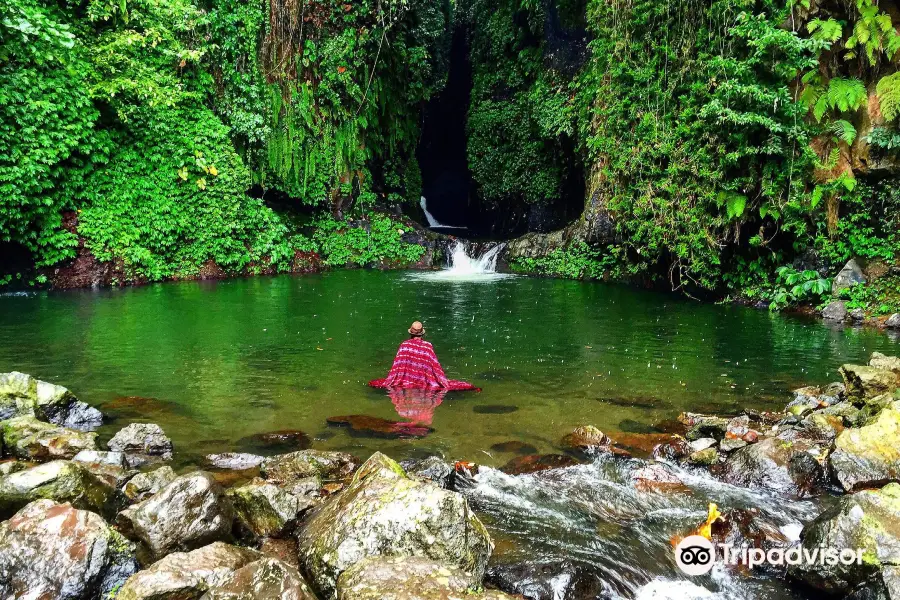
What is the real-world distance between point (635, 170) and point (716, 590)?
14891 millimetres

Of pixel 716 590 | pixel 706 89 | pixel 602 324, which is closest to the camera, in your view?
pixel 716 590

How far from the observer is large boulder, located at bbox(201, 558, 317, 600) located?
3.03m

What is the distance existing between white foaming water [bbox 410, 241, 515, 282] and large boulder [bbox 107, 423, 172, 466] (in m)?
14.9

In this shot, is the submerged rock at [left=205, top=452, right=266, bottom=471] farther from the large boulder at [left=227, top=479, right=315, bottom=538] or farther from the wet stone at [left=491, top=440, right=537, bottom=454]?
the wet stone at [left=491, top=440, right=537, bottom=454]

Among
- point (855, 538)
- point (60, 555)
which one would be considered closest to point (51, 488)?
point (60, 555)

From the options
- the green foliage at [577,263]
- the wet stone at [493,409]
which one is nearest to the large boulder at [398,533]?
the wet stone at [493,409]

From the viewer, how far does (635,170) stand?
1720 cm

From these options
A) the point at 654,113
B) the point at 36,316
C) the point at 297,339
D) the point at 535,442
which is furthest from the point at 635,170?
the point at 36,316

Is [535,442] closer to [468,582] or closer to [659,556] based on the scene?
[659,556]

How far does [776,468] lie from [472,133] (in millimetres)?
25321

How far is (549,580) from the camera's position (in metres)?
3.84

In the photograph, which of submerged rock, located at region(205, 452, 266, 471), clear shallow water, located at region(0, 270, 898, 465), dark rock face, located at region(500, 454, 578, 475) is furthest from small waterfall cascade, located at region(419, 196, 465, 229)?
submerged rock, located at region(205, 452, 266, 471)

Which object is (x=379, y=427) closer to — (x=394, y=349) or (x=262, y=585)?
(x=394, y=349)

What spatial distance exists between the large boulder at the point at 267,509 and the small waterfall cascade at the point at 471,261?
18438 millimetres
